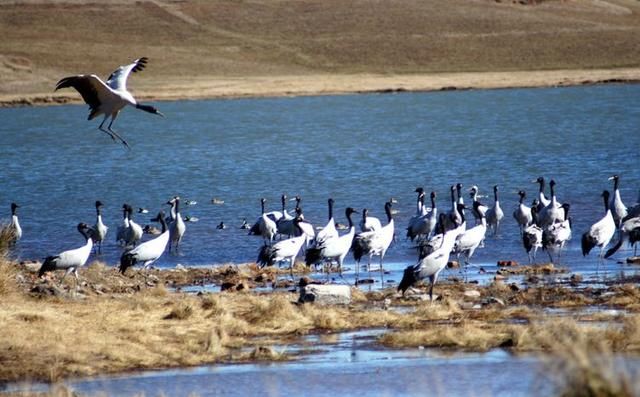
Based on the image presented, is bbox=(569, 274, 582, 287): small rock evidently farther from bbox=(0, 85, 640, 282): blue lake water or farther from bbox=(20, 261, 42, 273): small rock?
bbox=(20, 261, 42, 273): small rock

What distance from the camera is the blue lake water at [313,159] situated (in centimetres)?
2777

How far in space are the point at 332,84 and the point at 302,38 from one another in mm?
15317

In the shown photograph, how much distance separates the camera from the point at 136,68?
19672 mm

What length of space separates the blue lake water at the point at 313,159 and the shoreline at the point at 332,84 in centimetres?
130

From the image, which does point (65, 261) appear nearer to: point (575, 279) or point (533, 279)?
point (533, 279)

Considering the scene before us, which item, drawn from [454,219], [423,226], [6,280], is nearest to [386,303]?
[6,280]

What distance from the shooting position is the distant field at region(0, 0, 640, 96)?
8294 cm

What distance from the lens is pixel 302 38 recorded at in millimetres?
→ 92250

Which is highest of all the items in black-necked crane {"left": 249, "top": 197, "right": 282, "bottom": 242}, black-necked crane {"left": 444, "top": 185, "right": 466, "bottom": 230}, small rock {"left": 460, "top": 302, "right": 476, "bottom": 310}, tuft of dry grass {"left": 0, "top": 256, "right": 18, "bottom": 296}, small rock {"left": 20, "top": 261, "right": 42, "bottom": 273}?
black-necked crane {"left": 444, "top": 185, "right": 466, "bottom": 230}

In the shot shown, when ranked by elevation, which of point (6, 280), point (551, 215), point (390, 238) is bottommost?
point (6, 280)

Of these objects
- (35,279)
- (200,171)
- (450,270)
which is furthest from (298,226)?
(200,171)

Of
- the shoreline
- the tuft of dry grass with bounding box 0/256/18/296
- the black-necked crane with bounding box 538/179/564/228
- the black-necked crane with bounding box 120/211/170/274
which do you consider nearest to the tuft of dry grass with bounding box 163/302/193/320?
the tuft of dry grass with bounding box 0/256/18/296

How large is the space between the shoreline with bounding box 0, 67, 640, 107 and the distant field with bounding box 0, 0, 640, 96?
4.43 ft

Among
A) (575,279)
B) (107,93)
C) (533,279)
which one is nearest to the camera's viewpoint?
(575,279)
